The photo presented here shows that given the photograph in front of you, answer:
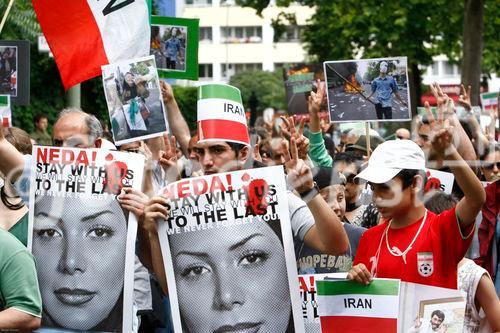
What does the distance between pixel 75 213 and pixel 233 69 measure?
9085 cm

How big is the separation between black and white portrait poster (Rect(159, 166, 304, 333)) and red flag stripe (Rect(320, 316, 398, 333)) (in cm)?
16

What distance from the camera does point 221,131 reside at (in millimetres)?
5605

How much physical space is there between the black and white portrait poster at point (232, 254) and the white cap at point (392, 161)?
0.40 meters

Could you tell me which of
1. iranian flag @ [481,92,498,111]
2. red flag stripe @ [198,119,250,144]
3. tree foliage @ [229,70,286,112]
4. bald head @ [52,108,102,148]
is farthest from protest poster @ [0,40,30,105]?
tree foliage @ [229,70,286,112]

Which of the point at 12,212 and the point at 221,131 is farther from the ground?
the point at 221,131

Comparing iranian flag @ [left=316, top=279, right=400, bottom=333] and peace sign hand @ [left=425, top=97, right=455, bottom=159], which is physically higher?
peace sign hand @ [left=425, top=97, right=455, bottom=159]

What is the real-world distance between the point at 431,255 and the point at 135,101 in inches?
79.3

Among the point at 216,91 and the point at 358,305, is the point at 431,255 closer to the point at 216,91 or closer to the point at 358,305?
the point at 358,305

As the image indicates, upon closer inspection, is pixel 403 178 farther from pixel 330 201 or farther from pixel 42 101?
pixel 42 101

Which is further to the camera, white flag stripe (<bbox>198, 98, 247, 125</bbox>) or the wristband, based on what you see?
white flag stripe (<bbox>198, 98, 247, 125</bbox>)

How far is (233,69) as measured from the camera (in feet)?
316

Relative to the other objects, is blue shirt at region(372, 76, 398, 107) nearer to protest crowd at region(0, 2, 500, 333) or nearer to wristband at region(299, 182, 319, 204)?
protest crowd at region(0, 2, 500, 333)

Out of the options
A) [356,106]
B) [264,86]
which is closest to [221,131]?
[356,106]

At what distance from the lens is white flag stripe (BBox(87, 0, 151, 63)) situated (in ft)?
23.9
